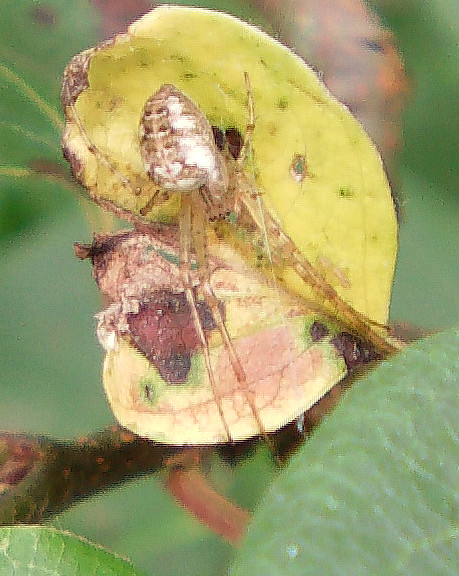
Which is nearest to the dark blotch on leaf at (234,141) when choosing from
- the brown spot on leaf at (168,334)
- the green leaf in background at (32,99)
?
the brown spot on leaf at (168,334)

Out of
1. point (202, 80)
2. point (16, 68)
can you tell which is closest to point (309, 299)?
point (202, 80)

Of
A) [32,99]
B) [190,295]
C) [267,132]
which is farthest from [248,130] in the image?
[32,99]

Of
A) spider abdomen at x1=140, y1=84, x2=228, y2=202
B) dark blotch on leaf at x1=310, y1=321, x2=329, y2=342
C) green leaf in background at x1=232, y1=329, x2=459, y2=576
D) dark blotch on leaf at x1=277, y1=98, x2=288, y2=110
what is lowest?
dark blotch on leaf at x1=310, y1=321, x2=329, y2=342

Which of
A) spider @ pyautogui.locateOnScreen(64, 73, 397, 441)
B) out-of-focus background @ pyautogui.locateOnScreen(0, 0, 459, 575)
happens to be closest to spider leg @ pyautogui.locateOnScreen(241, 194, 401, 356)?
spider @ pyautogui.locateOnScreen(64, 73, 397, 441)

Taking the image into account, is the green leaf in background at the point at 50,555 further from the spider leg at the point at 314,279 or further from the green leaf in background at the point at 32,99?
the green leaf in background at the point at 32,99

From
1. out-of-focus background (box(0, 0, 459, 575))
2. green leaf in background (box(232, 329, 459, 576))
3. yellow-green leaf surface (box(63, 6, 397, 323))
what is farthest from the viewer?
out-of-focus background (box(0, 0, 459, 575))

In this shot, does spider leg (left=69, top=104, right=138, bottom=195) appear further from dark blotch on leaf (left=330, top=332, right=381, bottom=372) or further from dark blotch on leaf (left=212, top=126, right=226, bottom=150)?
dark blotch on leaf (left=330, top=332, right=381, bottom=372)

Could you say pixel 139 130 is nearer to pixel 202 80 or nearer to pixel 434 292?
pixel 202 80
